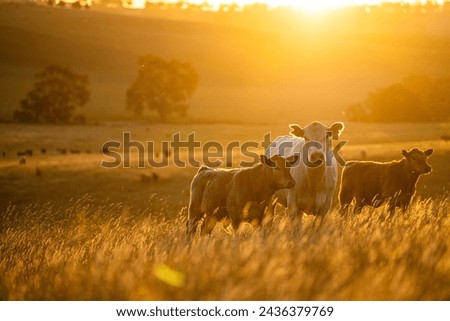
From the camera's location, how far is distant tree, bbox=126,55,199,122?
59062 mm

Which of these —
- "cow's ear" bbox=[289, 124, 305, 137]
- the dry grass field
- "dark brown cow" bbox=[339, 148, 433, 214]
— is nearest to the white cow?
"cow's ear" bbox=[289, 124, 305, 137]

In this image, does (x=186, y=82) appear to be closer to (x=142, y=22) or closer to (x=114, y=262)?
(x=142, y=22)

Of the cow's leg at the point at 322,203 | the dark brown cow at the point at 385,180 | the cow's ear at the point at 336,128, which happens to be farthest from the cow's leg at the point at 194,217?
the dark brown cow at the point at 385,180

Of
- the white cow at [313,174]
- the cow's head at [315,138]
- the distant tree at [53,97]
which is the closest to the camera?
the cow's head at [315,138]

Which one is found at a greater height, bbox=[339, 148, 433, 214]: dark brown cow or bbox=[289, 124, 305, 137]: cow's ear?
bbox=[289, 124, 305, 137]: cow's ear

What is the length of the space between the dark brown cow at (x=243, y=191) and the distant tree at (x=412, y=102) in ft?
77.6

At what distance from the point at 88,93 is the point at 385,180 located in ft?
145

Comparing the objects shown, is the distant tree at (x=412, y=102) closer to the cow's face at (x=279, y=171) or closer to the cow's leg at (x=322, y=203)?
the cow's leg at (x=322, y=203)

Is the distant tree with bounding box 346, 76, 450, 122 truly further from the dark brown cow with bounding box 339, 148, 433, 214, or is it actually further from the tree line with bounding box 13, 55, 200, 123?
the dark brown cow with bounding box 339, 148, 433, 214

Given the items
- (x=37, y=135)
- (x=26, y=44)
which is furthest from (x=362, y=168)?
(x=26, y=44)

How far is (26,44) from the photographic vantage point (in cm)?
7438

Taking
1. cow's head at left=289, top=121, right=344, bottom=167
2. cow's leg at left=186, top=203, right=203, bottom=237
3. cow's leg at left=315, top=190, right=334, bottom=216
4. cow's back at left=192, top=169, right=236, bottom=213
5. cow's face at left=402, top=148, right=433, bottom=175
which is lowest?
cow's leg at left=186, top=203, right=203, bottom=237

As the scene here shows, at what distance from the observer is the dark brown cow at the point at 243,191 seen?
35.6 feet

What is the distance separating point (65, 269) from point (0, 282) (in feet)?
3.02
